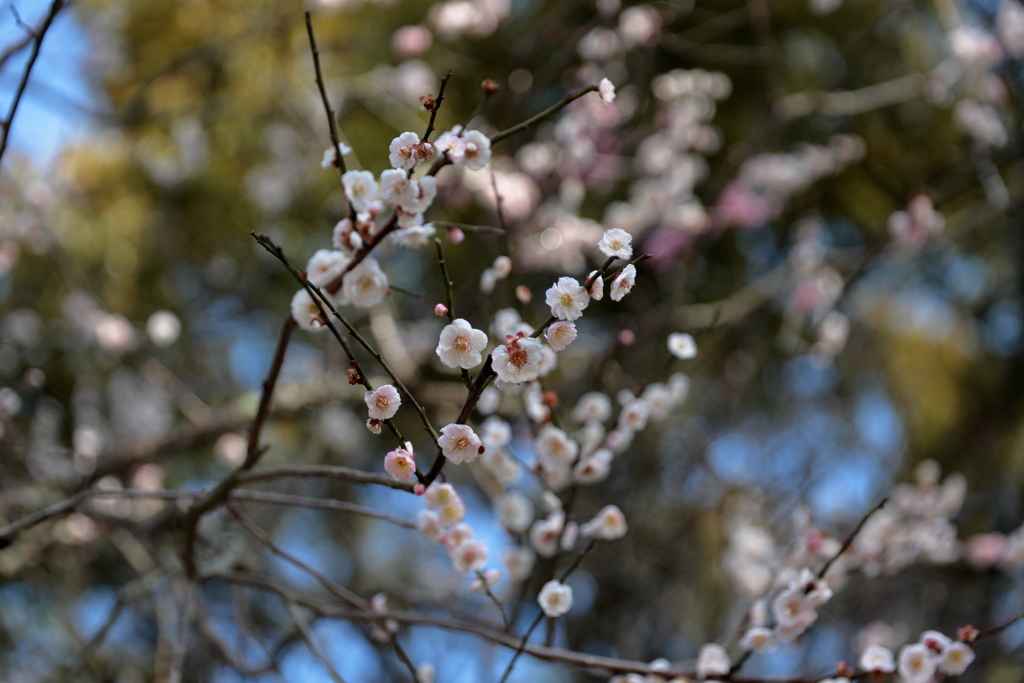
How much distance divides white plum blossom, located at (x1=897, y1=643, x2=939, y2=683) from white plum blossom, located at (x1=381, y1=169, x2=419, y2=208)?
0.86 meters

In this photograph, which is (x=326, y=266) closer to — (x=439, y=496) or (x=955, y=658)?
(x=439, y=496)

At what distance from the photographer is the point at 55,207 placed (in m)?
2.51

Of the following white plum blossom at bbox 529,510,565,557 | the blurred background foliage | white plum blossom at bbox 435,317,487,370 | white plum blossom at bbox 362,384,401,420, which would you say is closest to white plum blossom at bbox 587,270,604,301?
white plum blossom at bbox 435,317,487,370

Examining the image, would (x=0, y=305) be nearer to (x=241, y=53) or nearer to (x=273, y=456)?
(x=273, y=456)

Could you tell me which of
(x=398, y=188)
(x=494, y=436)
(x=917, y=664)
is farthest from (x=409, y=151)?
(x=917, y=664)

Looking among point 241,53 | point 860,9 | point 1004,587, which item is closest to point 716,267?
point 860,9

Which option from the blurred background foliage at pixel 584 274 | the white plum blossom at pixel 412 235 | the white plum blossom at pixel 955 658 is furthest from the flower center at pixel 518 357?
the blurred background foliage at pixel 584 274

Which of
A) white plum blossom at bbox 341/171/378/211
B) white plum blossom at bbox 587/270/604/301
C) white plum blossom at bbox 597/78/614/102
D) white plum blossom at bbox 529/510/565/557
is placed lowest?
white plum blossom at bbox 587/270/604/301

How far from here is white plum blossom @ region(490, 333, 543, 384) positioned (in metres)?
0.66

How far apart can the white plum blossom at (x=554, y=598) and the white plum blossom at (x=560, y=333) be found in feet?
1.32

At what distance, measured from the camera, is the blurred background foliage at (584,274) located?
2.38 m

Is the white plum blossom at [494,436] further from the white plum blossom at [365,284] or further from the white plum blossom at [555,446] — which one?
the white plum blossom at [365,284]

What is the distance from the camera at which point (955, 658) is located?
3.16ft

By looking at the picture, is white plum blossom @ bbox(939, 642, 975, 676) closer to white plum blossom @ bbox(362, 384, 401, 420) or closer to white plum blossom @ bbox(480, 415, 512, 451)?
white plum blossom @ bbox(480, 415, 512, 451)
